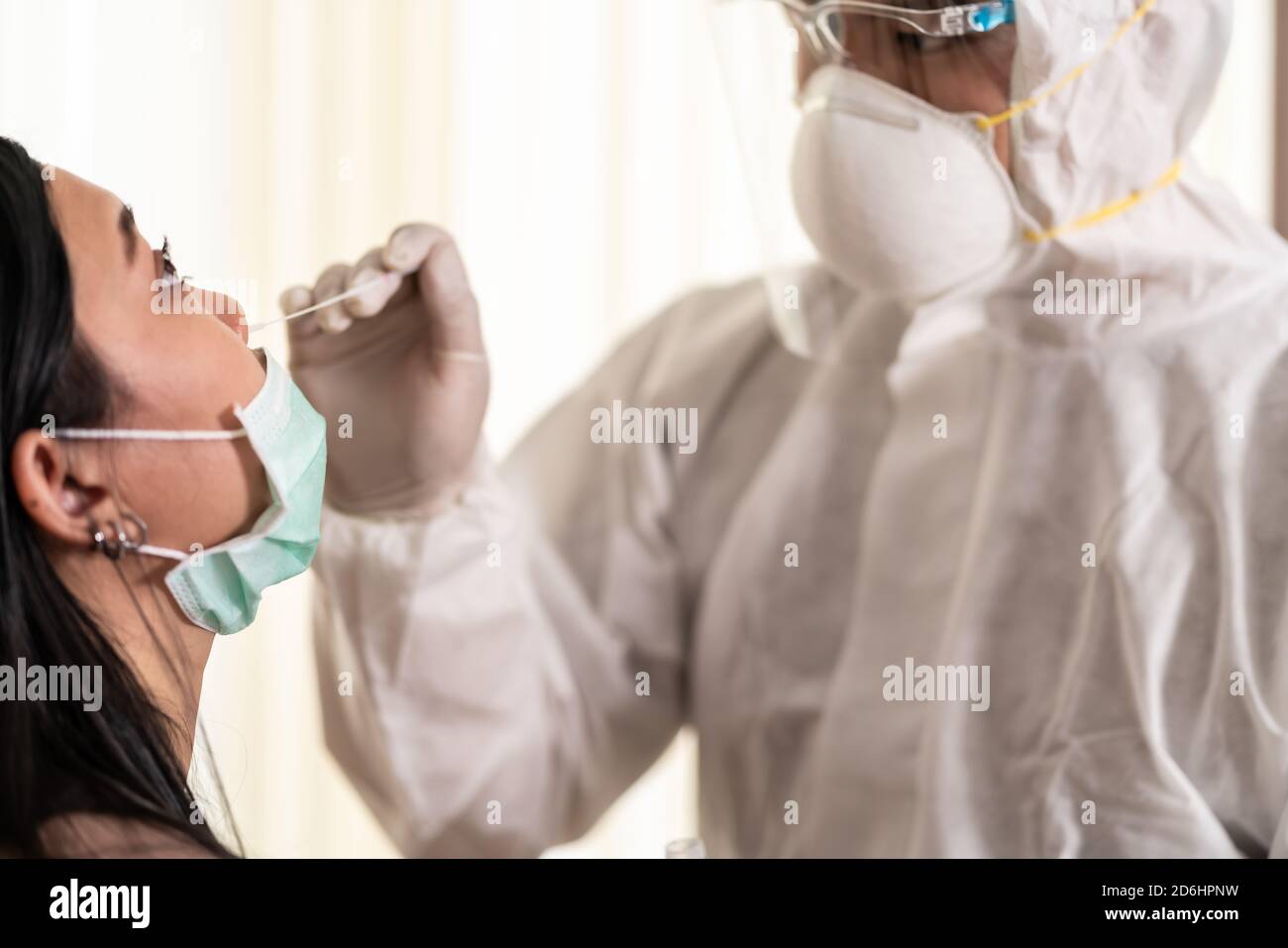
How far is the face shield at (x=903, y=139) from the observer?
2.69 ft

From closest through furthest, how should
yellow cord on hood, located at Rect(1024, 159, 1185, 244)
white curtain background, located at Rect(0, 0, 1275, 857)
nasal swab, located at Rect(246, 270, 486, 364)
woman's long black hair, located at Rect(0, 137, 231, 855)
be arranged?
woman's long black hair, located at Rect(0, 137, 231, 855)
nasal swab, located at Rect(246, 270, 486, 364)
yellow cord on hood, located at Rect(1024, 159, 1185, 244)
white curtain background, located at Rect(0, 0, 1275, 857)

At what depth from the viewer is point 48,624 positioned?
654mm

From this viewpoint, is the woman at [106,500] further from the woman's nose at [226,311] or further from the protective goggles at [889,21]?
the protective goggles at [889,21]

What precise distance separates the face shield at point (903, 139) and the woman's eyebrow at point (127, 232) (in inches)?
17.7

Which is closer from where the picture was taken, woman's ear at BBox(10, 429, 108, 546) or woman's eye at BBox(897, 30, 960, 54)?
woman's ear at BBox(10, 429, 108, 546)

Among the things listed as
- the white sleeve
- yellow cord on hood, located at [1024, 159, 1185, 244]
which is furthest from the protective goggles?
the white sleeve

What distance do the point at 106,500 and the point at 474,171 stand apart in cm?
80

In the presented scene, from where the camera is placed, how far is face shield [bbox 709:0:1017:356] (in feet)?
2.69

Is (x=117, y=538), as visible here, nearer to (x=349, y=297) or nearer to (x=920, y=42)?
(x=349, y=297)

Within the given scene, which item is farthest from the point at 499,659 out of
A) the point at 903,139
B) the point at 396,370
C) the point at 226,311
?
the point at 903,139

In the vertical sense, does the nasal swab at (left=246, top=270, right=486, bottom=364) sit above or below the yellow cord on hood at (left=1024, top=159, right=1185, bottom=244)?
below

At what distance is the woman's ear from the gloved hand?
0.20 metres

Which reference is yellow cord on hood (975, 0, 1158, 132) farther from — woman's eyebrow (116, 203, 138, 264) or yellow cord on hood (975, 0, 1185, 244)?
woman's eyebrow (116, 203, 138, 264)

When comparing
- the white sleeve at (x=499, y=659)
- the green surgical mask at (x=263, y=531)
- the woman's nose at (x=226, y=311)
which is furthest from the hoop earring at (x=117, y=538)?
the white sleeve at (x=499, y=659)
